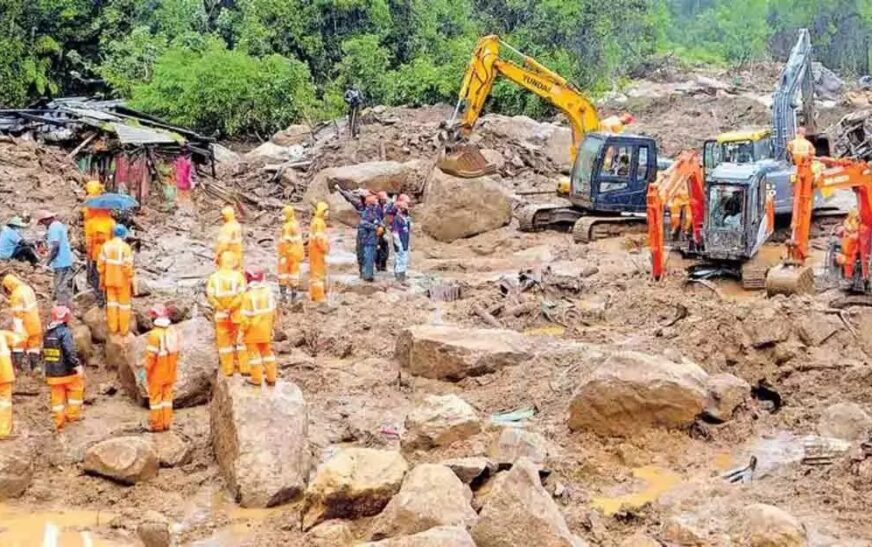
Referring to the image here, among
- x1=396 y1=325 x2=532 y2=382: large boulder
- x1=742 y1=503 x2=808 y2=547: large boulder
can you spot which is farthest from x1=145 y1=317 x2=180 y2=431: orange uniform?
x1=742 y1=503 x2=808 y2=547: large boulder

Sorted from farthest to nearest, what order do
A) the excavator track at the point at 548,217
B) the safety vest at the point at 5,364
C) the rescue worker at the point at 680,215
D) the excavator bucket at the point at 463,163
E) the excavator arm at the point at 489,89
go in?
1. the excavator arm at the point at 489,89
2. the excavator bucket at the point at 463,163
3. the excavator track at the point at 548,217
4. the rescue worker at the point at 680,215
5. the safety vest at the point at 5,364

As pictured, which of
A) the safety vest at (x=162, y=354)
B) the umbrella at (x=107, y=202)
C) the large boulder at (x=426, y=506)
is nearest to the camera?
the large boulder at (x=426, y=506)

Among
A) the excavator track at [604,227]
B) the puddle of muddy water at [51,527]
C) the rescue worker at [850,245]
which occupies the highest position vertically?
the rescue worker at [850,245]

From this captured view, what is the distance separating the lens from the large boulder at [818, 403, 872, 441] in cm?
1116

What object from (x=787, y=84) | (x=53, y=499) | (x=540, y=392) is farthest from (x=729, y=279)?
(x=53, y=499)

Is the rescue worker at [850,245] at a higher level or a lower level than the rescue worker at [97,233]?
lower

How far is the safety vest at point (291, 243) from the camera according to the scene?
16312 millimetres

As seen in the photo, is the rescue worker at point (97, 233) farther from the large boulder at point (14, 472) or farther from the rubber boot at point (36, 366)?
the large boulder at point (14, 472)

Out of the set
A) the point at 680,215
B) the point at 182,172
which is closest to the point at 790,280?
the point at 680,215

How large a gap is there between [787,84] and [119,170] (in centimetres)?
1323

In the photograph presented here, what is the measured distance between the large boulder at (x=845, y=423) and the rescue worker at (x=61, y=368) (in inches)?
300

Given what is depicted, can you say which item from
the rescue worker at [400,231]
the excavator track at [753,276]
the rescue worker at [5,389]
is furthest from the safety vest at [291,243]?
the excavator track at [753,276]

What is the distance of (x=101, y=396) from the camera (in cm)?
1255

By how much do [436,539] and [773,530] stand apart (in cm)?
264
